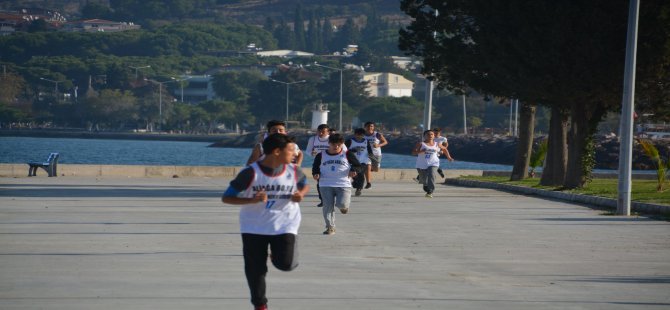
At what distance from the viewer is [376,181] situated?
4200 cm

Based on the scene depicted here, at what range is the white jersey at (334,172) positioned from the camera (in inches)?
761

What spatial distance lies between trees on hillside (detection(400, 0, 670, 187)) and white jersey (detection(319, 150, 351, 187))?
12168mm

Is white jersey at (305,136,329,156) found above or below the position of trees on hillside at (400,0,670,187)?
below

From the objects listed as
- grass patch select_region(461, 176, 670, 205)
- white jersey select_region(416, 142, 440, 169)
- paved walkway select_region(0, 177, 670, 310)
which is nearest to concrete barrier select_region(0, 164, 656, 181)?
grass patch select_region(461, 176, 670, 205)

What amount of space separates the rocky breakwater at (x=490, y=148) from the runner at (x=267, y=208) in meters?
85.2

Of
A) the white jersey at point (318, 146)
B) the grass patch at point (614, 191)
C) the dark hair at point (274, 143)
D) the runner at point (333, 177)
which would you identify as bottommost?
the grass patch at point (614, 191)

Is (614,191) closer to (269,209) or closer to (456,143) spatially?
(269,209)

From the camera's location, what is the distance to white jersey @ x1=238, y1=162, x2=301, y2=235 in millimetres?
10836

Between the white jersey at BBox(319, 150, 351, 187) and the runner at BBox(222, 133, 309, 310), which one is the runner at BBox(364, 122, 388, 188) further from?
the runner at BBox(222, 133, 309, 310)

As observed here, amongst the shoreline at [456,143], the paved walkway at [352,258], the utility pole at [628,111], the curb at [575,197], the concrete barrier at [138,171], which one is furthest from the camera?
the shoreline at [456,143]

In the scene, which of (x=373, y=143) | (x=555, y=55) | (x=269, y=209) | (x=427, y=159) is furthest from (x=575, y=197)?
(x=269, y=209)

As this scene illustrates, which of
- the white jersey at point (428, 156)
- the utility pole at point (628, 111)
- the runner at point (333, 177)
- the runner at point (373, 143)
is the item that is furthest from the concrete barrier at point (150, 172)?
the runner at point (333, 177)

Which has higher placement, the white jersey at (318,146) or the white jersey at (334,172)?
the white jersey at (318,146)

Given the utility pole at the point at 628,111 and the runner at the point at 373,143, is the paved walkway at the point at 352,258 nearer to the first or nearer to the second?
the utility pole at the point at 628,111
